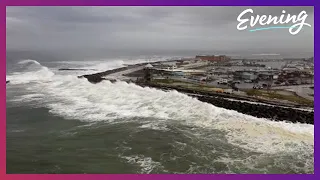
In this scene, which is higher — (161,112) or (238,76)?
(238,76)

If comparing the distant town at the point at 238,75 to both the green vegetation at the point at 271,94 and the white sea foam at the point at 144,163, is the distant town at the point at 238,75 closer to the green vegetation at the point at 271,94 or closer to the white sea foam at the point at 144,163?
the green vegetation at the point at 271,94

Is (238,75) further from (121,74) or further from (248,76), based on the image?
(121,74)

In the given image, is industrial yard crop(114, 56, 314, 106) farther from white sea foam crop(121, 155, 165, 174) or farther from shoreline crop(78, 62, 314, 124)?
white sea foam crop(121, 155, 165, 174)

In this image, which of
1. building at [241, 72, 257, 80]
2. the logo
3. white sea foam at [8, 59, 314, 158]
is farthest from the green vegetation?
the logo

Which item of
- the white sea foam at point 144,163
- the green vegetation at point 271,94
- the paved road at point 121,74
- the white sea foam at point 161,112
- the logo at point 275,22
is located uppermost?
the logo at point 275,22

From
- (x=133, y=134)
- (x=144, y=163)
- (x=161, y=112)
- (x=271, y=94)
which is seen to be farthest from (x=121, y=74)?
(x=271, y=94)

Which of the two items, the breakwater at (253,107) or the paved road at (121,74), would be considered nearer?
the breakwater at (253,107)

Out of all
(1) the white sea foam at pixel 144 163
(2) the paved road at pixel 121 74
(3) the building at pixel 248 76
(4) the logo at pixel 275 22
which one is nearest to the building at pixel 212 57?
(3) the building at pixel 248 76
